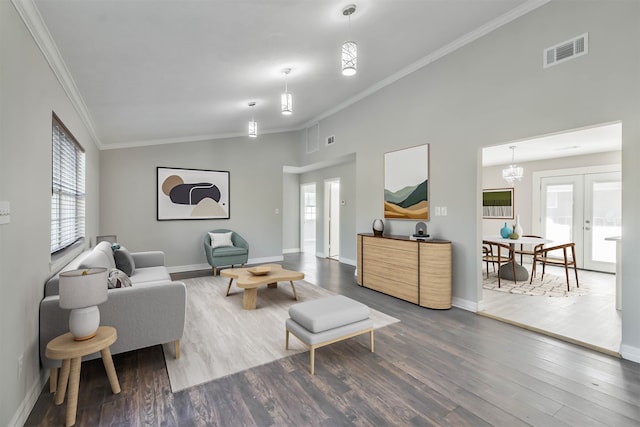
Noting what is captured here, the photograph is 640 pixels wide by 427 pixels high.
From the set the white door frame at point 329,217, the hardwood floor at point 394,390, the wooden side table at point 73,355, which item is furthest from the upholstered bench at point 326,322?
the white door frame at point 329,217

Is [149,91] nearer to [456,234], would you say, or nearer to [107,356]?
[107,356]

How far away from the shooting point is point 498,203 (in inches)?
292

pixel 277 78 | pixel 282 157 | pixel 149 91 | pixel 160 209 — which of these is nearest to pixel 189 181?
pixel 160 209

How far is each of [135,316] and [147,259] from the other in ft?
7.61

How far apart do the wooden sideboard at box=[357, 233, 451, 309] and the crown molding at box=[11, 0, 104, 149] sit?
13.1 feet

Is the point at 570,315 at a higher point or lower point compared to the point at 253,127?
lower

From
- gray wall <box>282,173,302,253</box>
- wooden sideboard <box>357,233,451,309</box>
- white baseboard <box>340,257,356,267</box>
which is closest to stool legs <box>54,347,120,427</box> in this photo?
wooden sideboard <box>357,233,451,309</box>

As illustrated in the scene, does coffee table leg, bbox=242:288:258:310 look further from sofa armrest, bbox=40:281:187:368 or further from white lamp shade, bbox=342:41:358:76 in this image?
white lamp shade, bbox=342:41:358:76

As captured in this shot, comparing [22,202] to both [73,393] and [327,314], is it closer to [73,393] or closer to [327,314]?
[73,393]

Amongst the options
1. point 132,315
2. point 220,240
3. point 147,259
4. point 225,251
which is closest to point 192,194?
point 220,240

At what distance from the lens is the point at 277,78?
153 inches

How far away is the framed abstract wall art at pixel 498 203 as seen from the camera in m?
7.21

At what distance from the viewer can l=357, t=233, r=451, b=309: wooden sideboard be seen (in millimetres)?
3715

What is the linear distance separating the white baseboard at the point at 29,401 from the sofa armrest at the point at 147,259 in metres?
2.24
